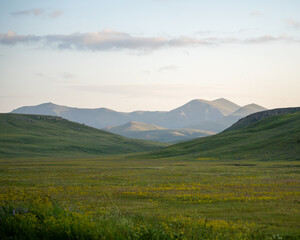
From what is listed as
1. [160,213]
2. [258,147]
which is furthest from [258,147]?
[160,213]

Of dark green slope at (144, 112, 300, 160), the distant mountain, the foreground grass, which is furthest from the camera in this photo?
dark green slope at (144, 112, 300, 160)

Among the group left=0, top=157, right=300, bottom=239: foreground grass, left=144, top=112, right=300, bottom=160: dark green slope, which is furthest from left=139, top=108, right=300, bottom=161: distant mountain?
left=0, top=157, right=300, bottom=239: foreground grass

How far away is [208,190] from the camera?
1538 inches

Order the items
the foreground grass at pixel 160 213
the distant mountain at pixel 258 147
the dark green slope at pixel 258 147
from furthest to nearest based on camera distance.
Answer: the dark green slope at pixel 258 147 < the distant mountain at pixel 258 147 < the foreground grass at pixel 160 213

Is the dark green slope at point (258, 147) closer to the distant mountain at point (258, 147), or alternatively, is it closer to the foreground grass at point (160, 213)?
the distant mountain at point (258, 147)

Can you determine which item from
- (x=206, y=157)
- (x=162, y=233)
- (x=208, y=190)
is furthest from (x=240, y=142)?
(x=162, y=233)

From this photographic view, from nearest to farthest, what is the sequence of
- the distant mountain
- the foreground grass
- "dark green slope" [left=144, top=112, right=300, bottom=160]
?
1. the foreground grass
2. the distant mountain
3. "dark green slope" [left=144, top=112, right=300, bottom=160]

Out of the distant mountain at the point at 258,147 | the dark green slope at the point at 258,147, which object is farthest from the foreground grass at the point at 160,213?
the dark green slope at the point at 258,147

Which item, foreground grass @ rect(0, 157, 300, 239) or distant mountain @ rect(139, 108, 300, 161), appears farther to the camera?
distant mountain @ rect(139, 108, 300, 161)

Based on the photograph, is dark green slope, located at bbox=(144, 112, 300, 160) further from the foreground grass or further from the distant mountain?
the foreground grass

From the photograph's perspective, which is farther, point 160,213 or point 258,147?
point 258,147

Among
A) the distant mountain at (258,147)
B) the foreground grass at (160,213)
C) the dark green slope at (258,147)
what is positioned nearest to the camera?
the foreground grass at (160,213)

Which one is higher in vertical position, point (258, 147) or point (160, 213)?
point (258, 147)

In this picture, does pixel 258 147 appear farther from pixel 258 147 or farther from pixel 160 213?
pixel 160 213
